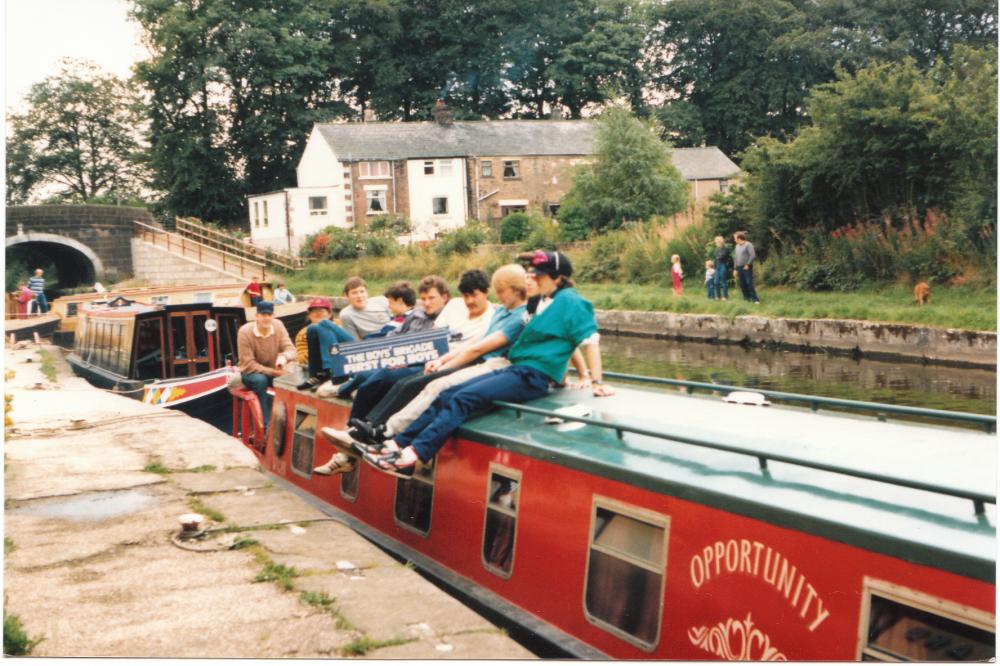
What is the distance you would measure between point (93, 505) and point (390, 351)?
2.42 m

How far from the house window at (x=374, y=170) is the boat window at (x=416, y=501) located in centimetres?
3088

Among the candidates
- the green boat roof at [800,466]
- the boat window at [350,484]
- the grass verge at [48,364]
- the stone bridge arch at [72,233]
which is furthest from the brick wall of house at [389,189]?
the green boat roof at [800,466]

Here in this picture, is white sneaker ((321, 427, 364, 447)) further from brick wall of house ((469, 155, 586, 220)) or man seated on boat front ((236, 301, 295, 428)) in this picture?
brick wall of house ((469, 155, 586, 220))

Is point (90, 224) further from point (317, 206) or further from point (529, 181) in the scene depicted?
point (529, 181)

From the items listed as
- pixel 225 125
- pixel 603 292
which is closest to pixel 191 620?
pixel 225 125

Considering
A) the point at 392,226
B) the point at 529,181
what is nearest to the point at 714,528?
the point at 392,226

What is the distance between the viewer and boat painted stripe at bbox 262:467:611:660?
13.4 ft

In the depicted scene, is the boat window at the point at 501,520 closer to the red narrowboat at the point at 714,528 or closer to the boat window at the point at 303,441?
the red narrowboat at the point at 714,528

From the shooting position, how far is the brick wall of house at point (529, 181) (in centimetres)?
3947

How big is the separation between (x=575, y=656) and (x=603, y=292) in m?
16.6

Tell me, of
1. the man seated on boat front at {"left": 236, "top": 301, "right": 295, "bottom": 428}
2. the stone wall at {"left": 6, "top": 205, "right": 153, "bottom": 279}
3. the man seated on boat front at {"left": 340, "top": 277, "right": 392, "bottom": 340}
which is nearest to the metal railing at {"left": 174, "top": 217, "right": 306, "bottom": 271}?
the stone wall at {"left": 6, "top": 205, "right": 153, "bottom": 279}

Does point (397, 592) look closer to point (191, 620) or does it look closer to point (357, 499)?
point (191, 620)

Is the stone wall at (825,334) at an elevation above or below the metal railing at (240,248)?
below

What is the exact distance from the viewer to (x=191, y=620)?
4047 mm
